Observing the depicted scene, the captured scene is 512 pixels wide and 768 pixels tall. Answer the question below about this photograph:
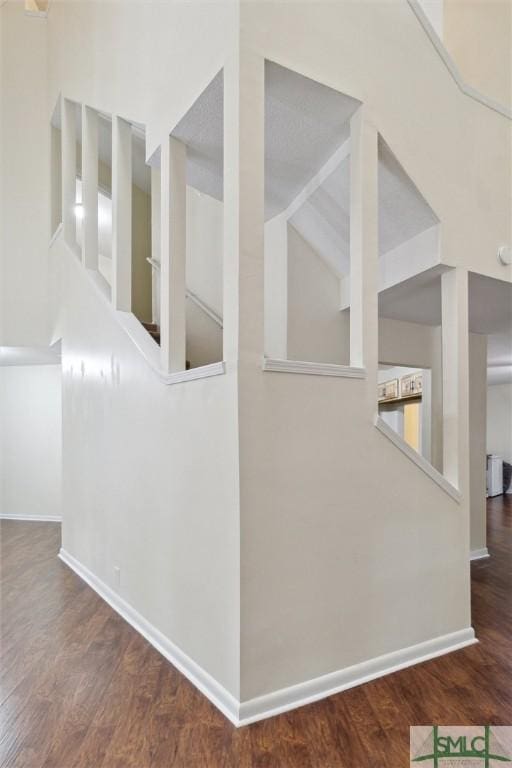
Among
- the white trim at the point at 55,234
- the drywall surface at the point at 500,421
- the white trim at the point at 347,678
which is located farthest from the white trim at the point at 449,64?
the drywall surface at the point at 500,421

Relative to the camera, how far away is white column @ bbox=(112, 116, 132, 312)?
397 cm

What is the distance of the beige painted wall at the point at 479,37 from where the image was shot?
14.7 ft

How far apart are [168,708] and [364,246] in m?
2.70

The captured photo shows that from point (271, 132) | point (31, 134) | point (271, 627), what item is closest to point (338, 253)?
point (271, 132)

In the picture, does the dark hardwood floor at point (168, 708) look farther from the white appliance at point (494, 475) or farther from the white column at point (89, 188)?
the white appliance at point (494, 475)

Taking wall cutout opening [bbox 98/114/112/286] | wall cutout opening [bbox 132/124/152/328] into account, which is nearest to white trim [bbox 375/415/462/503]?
wall cutout opening [bbox 98/114/112/286]

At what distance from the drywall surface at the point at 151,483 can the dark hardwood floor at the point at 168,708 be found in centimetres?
23

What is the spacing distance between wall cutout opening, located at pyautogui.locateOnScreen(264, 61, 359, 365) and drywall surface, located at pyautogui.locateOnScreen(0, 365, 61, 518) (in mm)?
4125

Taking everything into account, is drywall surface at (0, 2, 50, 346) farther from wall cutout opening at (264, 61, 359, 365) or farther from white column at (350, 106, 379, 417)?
white column at (350, 106, 379, 417)

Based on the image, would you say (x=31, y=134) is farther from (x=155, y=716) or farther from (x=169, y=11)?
(x=155, y=716)

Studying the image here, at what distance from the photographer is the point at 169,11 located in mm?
3088

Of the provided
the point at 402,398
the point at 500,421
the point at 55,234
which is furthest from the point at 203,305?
the point at 500,421

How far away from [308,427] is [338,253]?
2.21 metres

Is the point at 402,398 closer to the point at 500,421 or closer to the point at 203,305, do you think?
the point at 203,305
